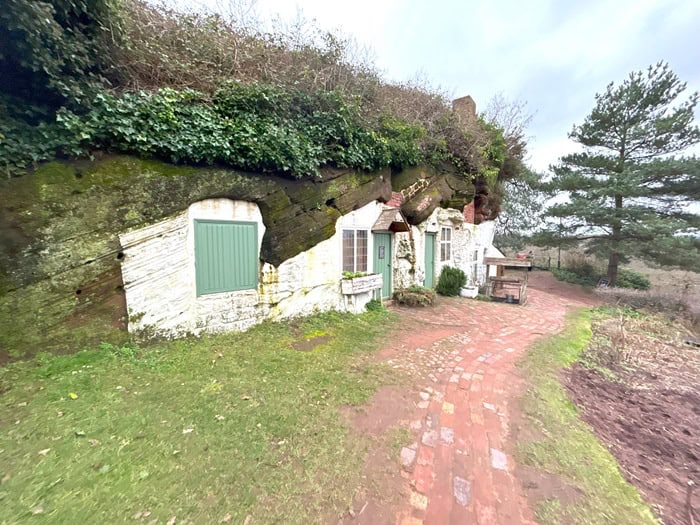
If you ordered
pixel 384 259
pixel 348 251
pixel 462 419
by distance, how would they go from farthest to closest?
pixel 384 259, pixel 348 251, pixel 462 419

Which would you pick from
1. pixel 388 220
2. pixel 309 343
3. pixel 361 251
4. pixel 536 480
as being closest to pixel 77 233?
pixel 309 343

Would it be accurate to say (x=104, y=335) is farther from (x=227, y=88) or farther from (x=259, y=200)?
(x=227, y=88)

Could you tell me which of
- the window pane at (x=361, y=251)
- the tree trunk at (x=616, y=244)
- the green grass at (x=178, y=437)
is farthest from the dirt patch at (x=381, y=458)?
the tree trunk at (x=616, y=244)

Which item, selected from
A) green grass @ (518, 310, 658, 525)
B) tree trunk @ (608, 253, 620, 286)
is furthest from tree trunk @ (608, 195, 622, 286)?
green grass @ (518, 310, 658, 525)

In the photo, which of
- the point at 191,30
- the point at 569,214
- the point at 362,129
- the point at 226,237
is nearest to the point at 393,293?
the point at 362,129

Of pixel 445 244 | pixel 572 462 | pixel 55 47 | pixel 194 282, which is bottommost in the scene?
pixel 572 462

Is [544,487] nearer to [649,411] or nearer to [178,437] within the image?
[649,411]

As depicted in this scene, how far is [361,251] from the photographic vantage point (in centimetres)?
803

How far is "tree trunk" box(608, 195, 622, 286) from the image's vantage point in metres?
12.9

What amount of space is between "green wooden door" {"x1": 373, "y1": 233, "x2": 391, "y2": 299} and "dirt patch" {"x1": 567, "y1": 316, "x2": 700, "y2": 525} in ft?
16.3

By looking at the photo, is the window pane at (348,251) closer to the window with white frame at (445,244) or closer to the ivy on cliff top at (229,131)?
the ivy on cliff top at (229,131)

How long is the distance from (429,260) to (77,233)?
376 inches

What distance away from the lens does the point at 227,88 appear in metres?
5.44

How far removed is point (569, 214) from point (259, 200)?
1484 cm
